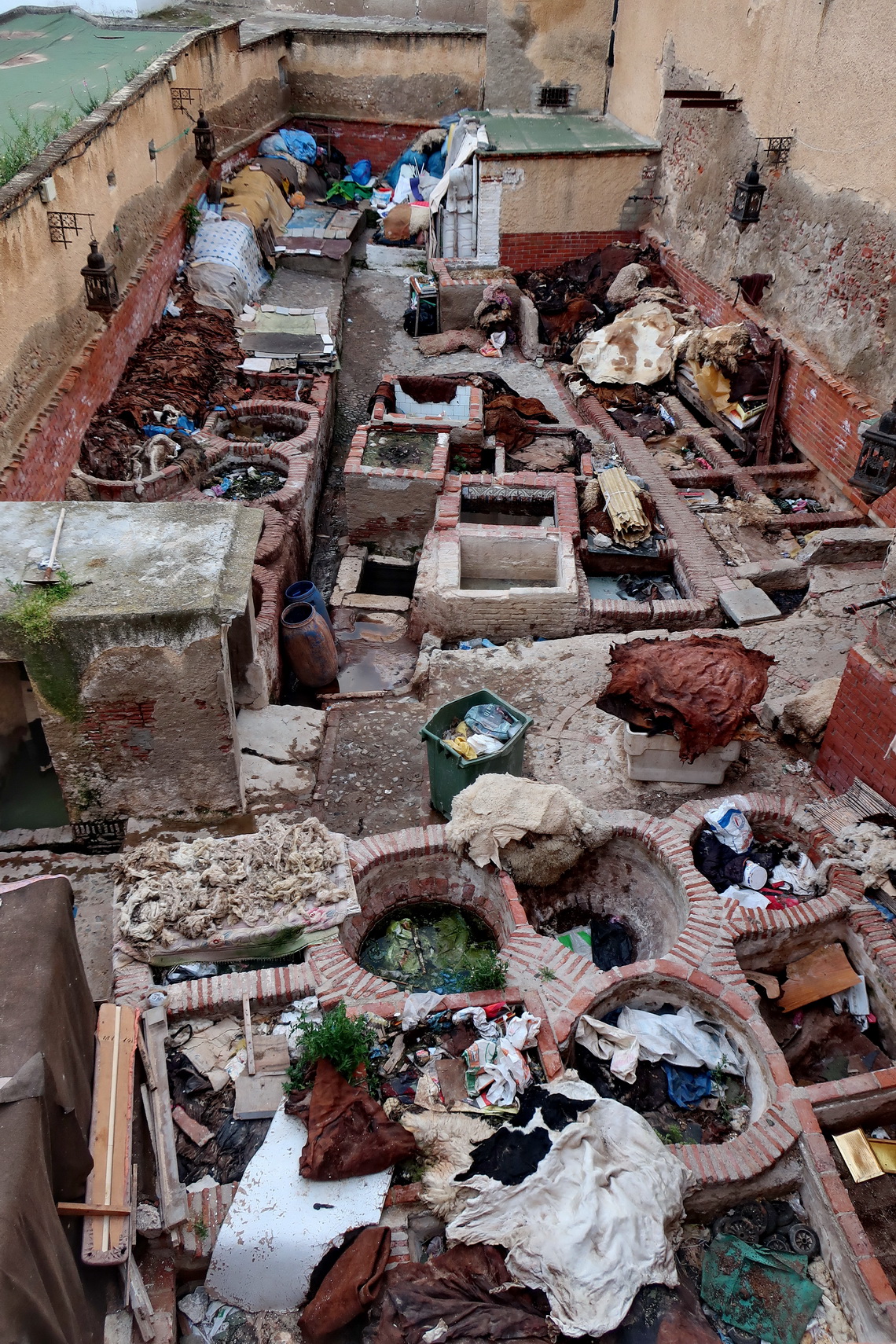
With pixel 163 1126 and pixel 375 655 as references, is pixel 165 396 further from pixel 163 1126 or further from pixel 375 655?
pixel 163 1126

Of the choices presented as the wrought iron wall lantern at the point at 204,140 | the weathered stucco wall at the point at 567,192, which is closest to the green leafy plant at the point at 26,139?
the wrought iron wall lantern at the point at 204,140

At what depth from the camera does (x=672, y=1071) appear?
15.1 ft

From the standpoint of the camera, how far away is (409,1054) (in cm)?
442

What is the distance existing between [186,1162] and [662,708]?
3.73 meters

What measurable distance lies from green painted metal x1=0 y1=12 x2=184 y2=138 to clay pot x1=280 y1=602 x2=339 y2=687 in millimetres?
6511

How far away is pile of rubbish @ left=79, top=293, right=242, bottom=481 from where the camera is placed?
9.45m

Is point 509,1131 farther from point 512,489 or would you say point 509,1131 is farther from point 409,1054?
point 512,489

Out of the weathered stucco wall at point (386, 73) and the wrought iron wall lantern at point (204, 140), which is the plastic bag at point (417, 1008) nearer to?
the wrought iron wall lantern at point (204, 140)

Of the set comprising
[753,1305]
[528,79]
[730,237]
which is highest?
[528,79]

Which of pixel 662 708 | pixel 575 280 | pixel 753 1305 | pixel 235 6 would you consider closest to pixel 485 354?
pixel 575 280

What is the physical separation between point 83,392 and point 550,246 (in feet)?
28.5

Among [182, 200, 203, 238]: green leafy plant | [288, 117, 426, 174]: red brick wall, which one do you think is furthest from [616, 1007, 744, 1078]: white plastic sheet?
[288, 117, 426, 174]: red brick wall

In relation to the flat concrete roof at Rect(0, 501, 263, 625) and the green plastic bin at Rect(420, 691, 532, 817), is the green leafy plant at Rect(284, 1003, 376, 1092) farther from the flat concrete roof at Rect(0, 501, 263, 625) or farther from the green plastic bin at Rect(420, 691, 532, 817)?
the flat concrete roof at Rect(0, 501, 263, 625)

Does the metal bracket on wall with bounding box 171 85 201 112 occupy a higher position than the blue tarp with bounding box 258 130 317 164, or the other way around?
the metal bracket on wall with bounding box 171 85 201 112
